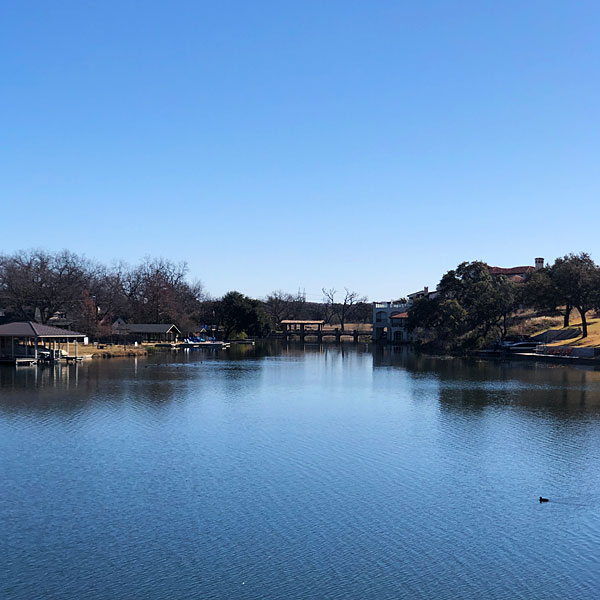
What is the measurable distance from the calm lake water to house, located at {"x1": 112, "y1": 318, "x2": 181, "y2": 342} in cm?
4959

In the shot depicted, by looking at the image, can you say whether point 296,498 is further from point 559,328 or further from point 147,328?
point 147,328

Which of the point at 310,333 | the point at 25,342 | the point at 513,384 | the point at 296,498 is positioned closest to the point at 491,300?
the point at 513,384

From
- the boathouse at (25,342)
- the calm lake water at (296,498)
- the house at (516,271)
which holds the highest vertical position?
the house at (516,271)

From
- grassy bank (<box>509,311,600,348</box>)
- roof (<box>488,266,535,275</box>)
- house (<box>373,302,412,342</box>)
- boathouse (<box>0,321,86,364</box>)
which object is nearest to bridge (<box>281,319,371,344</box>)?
house (<box>373,302,412,342</box>)

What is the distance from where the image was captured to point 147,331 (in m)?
84.5

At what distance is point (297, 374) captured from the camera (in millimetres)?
51312

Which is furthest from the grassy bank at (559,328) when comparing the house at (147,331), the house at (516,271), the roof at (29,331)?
the roof at (29,331)

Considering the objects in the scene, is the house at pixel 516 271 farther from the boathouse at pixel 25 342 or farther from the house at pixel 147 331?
the boathouse at pixel 25 342

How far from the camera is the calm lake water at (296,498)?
11.7m

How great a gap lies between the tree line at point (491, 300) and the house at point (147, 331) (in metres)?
31.0

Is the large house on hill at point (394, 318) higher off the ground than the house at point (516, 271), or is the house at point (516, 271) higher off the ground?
the house at point (516, 271)

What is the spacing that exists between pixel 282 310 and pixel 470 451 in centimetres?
11618

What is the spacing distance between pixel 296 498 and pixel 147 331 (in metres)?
70.8

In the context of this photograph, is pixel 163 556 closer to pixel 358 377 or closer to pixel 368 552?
pixel 368 552
